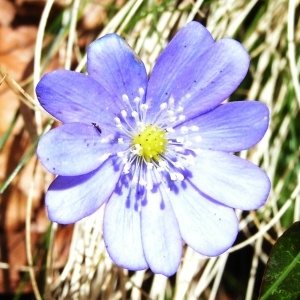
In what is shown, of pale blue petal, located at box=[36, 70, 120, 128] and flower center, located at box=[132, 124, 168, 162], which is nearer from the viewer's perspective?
pale blue petal, located at box=[36, 70, 120, 128]

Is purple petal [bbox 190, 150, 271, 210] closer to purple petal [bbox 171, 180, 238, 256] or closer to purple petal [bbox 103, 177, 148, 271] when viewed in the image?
purple petal [bbox 171, 180, 238, 256]

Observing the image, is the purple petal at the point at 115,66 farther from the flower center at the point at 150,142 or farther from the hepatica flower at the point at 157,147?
the flower center at the point at 150,142

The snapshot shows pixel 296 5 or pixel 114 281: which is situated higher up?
pixel 296 5

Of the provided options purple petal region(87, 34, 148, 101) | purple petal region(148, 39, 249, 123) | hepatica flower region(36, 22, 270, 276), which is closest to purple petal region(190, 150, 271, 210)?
hepatica flower region(36, 22, 270, 276)

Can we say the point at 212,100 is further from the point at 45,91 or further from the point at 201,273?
the point at 201,273

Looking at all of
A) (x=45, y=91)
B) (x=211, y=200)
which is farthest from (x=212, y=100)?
(x=45, y=91)

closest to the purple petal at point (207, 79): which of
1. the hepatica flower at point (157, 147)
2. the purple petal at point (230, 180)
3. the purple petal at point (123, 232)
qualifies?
the hepatica flower at point (157, 147)

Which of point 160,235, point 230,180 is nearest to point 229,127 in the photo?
point 230,180
